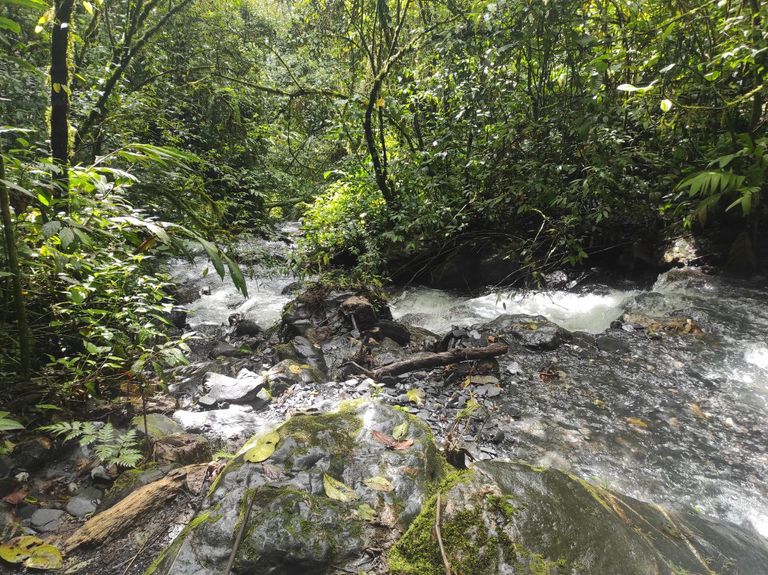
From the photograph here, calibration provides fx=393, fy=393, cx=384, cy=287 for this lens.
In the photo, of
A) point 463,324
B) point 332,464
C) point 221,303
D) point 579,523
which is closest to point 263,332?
point 221,303

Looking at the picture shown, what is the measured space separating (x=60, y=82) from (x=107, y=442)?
8.95 ft

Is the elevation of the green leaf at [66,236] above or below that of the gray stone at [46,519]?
above

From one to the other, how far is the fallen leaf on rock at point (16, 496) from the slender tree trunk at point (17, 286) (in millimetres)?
651

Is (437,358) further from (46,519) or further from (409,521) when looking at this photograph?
(46,519)

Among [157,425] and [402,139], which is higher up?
[402,139]

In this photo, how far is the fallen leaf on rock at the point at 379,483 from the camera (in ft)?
6.16

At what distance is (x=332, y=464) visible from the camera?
6.56ft

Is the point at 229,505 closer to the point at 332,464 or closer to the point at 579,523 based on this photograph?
the point at 332,464

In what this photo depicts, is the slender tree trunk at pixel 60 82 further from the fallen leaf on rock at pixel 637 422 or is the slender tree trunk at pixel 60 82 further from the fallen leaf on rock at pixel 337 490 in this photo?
the fallen leaf on rock at pixel 637 422

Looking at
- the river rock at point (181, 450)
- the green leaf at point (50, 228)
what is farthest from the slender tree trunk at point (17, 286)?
the river rock at point (181, 450)

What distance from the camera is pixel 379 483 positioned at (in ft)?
6.25

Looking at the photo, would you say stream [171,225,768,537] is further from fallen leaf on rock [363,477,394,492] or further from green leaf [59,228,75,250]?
green leaf [59,228,75,250]

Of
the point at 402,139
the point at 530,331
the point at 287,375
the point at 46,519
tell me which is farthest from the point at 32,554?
the point at 402,139

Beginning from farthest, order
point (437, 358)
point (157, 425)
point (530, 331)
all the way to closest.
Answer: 1. point (530, 331)
2. point (437, 358)
3. point (157, 425)
